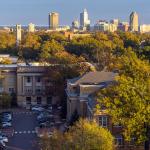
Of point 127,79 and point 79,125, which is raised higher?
point 127,79

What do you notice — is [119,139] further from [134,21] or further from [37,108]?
[134,21]

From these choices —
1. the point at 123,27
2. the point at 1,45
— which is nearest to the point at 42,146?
the point at 1,45

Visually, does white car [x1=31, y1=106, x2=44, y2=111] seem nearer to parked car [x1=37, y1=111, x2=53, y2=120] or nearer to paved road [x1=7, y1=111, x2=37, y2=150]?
paved road [x1=7, y1=111, x2=37, y2=150]

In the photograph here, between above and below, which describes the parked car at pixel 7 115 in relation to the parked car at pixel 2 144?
above

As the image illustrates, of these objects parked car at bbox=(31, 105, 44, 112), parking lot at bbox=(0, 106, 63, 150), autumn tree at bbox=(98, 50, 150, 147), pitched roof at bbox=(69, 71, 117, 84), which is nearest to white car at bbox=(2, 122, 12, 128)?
parking lot at bbox=(0, 106, 63, 150)

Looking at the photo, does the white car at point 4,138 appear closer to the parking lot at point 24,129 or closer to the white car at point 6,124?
the parking lot at point 24,129

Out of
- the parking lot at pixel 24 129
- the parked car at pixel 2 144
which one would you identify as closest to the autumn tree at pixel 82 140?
the parking lot at pixel 24 129

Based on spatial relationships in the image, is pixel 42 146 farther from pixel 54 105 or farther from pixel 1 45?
pixel 1 45
